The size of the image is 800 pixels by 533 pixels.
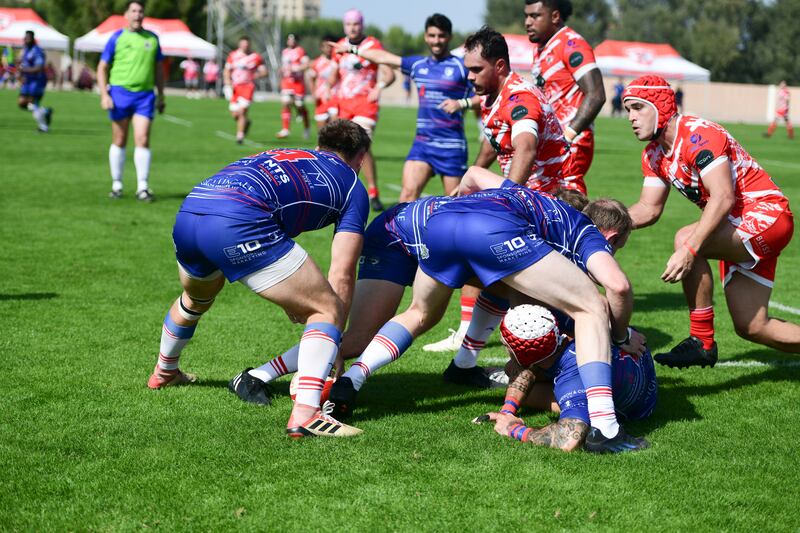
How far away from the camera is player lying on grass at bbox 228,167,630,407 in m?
5.16

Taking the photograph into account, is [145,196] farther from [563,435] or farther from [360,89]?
[563,435]

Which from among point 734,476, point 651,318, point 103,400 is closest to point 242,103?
point 651,318

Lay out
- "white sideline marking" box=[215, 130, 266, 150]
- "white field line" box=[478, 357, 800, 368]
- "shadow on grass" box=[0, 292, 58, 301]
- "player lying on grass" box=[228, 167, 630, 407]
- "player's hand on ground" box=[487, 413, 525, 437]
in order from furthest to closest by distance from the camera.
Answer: "white sideline marking" box=[215, 130, 266, 150] < "shadow on grass" box=[0, 292, 58, 301] < "white field line" box=[478, 357, 800, 368] < "player lying on grass" box=[228, 167, 630, 407] < "player's hand on ground" box=[487, 413, 525, 437]

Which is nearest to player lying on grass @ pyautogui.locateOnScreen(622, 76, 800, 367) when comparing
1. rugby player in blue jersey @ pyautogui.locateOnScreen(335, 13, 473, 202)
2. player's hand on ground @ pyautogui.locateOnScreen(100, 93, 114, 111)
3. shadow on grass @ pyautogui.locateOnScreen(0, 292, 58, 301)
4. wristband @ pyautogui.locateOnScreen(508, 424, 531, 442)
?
wristband @ pyautogui.locateOnScreen(508, 424, 531, 442)

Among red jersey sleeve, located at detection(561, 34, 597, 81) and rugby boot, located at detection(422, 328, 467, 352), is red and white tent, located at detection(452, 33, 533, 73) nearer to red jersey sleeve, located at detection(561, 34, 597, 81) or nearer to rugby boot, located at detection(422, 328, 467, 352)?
red jersey sleeve, located at detection(561, 34, 597, 81)

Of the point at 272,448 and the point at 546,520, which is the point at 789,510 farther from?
the point at 272,448

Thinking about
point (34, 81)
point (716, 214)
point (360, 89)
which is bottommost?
point (34, 81)

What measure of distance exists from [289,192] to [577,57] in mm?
3579

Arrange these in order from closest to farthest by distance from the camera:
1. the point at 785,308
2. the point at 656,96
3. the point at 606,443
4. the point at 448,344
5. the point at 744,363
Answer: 1. the point at 606,443
2. the point at 656,96
3. the point at 744,363
4. the point at 448,344
5. the point at 785,308

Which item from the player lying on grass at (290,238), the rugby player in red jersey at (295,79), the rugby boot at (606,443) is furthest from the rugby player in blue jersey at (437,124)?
the rugby player in red jersey at (295,79)

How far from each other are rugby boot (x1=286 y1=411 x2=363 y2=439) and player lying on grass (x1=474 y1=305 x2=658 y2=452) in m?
0.76

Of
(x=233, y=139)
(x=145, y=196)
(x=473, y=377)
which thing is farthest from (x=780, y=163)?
(x=473, y=377)

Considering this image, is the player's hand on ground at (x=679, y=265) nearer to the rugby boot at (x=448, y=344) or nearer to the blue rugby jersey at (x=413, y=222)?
the blue rugby jersey at (x=413, y=222)

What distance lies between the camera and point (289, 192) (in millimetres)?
4770
